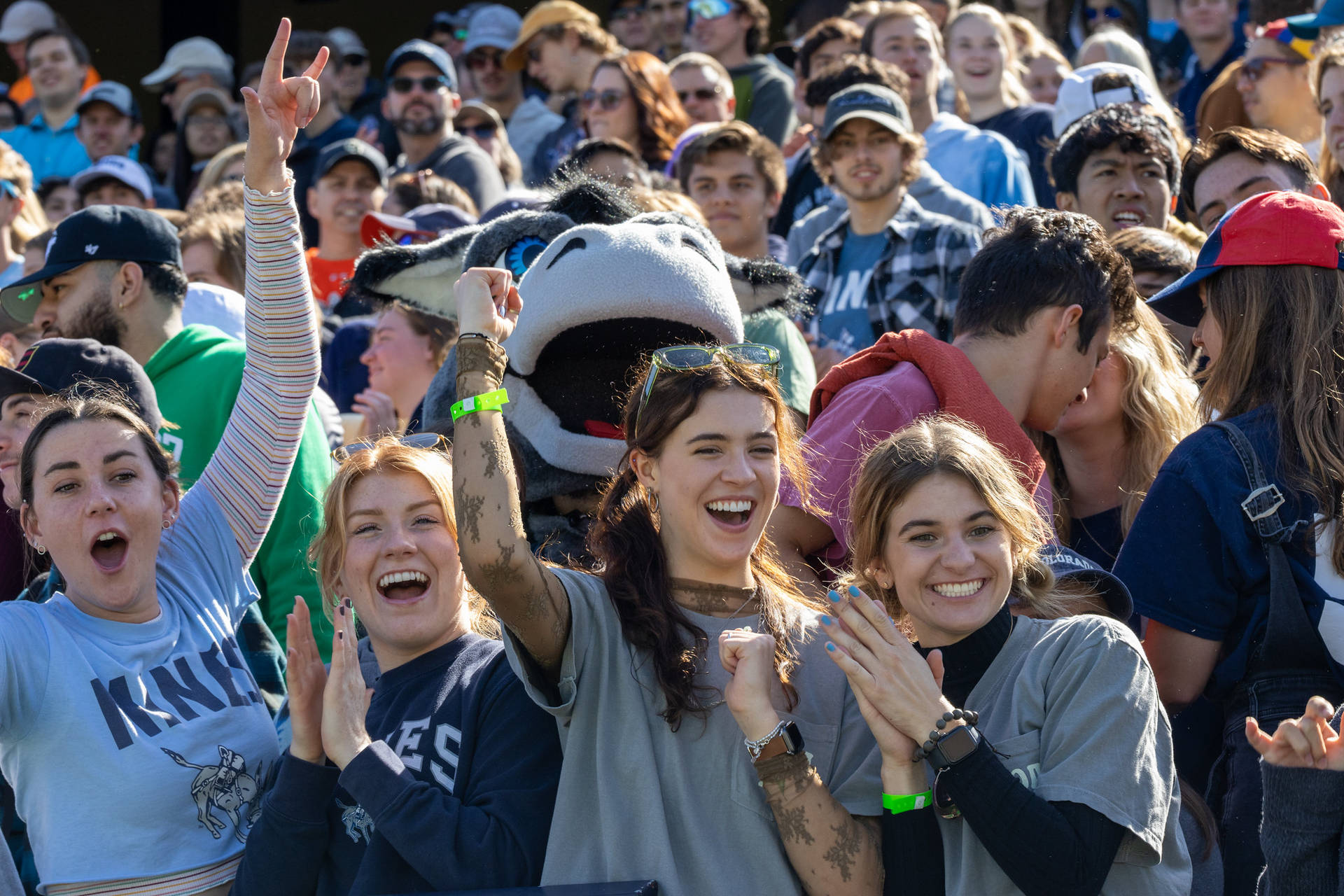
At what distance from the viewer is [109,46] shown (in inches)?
502

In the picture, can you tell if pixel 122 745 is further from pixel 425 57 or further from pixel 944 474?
pixel 425 57

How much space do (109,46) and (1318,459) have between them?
12.1 metres

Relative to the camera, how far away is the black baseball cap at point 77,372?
3.59 metres

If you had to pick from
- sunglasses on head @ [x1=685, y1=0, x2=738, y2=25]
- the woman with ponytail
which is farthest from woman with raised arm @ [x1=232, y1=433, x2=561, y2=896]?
sunglasses on head @ [x1=685, y1=0, x2=738, y2=25]

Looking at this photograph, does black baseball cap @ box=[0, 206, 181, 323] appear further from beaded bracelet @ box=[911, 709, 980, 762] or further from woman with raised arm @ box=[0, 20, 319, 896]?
beaded bracelet @ box=[911, 709, 980, 762]

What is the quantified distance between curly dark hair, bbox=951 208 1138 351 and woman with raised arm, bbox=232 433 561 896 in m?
1.29

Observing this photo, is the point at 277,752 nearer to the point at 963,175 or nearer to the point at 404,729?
the point at 404,729

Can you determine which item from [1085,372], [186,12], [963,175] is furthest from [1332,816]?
[186,12]

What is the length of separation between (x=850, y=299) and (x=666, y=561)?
2.63 m

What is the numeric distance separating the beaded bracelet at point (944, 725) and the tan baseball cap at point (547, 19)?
653 cm

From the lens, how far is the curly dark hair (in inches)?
133

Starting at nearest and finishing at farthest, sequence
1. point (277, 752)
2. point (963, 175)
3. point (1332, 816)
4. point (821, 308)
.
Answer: point (1332, 816) → point (277, 752) → point (821, 308) → point (963, 175)

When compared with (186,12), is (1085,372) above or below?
below

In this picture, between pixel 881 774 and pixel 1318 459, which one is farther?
pixel 1318 459
